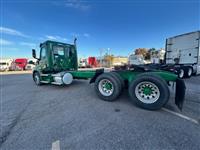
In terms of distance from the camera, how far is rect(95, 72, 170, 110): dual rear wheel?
3396 mm

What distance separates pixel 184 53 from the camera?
32.7 feet

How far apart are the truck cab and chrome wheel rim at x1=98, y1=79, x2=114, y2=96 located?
→ 11.8 feet

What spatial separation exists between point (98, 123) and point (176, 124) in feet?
5.72

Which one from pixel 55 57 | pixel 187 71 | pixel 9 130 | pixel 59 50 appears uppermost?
pixel 59 50

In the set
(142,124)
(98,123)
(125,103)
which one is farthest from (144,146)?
(125,103)

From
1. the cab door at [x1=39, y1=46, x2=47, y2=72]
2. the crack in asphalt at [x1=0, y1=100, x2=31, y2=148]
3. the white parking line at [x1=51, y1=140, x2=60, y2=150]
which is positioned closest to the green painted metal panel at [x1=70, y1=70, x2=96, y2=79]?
the cab door at [x1=39, y1=46, x2=47, y2=72]

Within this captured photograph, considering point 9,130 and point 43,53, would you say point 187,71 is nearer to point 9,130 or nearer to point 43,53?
point 43,53

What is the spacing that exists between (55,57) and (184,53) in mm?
9777

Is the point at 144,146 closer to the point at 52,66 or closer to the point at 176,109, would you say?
the point at 176,109

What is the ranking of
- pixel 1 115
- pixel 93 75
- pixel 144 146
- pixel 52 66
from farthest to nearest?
1. pixel 52 66
2. pixel 93 75
3. pixel 1 115
4. pixel 144 146

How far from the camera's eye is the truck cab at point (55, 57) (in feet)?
22.0

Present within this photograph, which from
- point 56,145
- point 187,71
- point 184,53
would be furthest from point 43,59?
point 187,71

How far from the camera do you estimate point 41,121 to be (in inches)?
120

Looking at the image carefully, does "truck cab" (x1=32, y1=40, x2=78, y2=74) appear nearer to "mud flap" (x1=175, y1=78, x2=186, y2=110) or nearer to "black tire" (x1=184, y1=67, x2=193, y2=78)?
"mud flap" (x1=175, y1=78, x2=186, y2=110)
